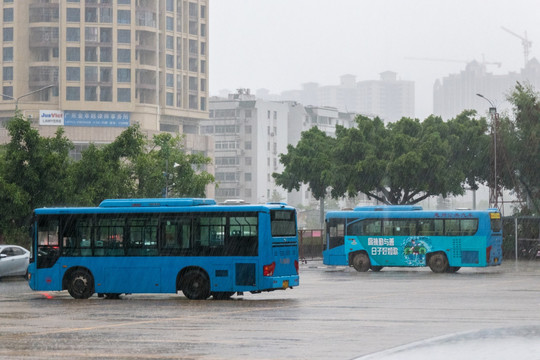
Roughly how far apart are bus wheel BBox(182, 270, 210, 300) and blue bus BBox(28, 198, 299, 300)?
2 cm

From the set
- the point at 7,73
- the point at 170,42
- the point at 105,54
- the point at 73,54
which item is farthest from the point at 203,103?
the point at 7,73

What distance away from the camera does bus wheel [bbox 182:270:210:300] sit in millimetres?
26359

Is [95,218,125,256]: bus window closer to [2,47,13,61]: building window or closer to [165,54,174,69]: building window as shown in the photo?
[2,47,13,61]: building window

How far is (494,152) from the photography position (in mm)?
61906

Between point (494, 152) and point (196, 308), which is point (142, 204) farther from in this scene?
point (494, 152)

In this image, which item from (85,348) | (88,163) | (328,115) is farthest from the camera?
(328,115)

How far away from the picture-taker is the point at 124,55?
12106 centimetres

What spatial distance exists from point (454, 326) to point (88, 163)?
30995mm

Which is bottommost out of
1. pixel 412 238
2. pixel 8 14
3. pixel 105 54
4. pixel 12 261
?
pixel 12 261

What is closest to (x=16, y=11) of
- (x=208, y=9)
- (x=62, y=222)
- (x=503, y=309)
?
(x=208, y=9)

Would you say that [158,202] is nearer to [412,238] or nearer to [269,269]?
[269,269]

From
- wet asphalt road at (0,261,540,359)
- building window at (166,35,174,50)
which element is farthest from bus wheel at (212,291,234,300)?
building window at (166,35,174,50)

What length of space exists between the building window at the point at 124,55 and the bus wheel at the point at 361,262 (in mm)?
80378

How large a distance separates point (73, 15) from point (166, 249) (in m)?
96.9
